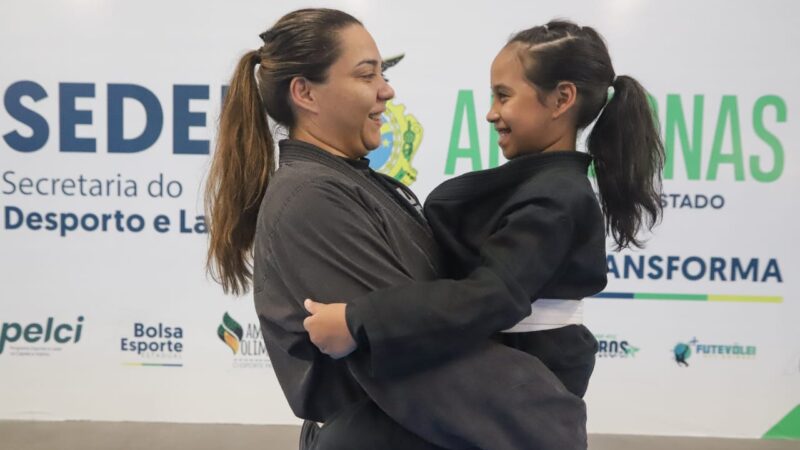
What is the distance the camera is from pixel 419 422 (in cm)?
102

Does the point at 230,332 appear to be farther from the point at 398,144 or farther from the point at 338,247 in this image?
the point at 338,247

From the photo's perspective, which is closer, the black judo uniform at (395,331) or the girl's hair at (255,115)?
the black judo uniform at (395,331)

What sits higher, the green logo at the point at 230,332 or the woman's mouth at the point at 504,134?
the woman's mouth at the point at 504,134

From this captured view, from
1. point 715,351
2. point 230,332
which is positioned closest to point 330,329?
A: point 230,332

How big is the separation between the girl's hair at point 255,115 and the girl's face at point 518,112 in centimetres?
29

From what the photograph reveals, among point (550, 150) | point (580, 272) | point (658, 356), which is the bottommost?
point (658, 356)

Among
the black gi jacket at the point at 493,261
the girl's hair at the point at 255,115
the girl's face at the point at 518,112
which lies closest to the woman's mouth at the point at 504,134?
the girl's face at the point at 518,112

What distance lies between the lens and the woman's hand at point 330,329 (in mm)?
985

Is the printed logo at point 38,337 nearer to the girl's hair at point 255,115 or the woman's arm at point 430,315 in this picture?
the girl's hair at point 255,115

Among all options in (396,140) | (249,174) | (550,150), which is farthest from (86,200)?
(550,150)

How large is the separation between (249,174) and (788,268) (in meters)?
2.64

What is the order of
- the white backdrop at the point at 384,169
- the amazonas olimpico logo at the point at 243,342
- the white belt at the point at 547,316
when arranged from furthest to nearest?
the amazonas olimpico logo at the point at 243,342 < the white backdrop at the point at 384,169 < the white belt at the point at 547,316

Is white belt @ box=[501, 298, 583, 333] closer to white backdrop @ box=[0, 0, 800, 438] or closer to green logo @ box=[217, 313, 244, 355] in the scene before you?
white backdrop @ box=[0, 0, 800, 438]

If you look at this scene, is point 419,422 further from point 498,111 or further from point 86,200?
point 86,200
